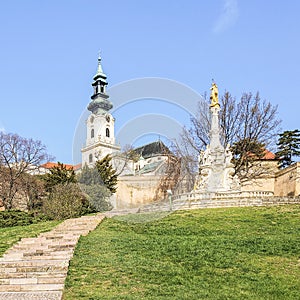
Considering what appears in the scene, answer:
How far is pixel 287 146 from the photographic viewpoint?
45.2 meters

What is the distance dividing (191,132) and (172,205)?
13.4 metres

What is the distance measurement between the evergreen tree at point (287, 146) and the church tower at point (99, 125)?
34615 mm

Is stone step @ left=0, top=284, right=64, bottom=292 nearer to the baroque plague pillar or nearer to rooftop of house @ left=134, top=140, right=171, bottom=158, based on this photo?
the baroque plague pillar

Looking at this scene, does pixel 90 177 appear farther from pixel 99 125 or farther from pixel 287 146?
pixel 99 125

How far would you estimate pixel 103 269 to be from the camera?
8.95m

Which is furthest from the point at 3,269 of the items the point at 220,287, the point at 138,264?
the point at 220,287

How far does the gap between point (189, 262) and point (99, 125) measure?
→ 227 feet

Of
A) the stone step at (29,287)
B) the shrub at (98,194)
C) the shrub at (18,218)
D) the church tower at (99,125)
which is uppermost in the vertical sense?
the church tower at (99,125)

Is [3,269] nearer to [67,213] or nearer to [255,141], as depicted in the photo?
[67,213]

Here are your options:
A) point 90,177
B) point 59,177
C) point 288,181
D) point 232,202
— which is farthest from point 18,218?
point 288,181

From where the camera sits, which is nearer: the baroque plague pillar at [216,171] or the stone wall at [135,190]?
the baroque plague pillar at [216,171]

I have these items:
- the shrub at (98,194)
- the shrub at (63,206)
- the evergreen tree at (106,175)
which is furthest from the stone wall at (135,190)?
the shrub at (63,206)

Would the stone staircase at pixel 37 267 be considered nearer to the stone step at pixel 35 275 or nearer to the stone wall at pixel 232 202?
the stone step at pixel 35 275

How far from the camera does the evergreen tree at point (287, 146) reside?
44438 mm
